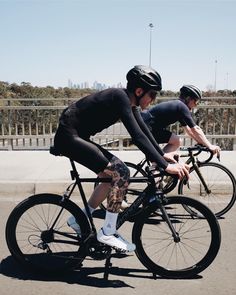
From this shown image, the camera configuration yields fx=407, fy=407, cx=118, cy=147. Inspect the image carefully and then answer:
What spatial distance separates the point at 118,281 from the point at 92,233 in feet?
1.64

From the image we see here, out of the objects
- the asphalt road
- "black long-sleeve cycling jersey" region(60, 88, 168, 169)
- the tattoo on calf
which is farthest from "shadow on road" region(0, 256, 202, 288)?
"black long-sleeve cycling jersey" region(60, 88, 168, 169)

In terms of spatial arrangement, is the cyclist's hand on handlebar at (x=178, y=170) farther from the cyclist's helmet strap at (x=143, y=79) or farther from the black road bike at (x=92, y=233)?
the cyclist's helmet strap at (x=143, y=79)

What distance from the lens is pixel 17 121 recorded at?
1096 cm

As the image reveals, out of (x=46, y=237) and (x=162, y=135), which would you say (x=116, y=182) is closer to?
(x=46, y=237)

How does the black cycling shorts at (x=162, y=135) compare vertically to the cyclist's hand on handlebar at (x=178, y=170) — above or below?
below

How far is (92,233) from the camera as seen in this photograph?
3.72m

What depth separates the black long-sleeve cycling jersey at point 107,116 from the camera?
3410mm

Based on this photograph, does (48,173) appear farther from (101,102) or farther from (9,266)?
(101,102)

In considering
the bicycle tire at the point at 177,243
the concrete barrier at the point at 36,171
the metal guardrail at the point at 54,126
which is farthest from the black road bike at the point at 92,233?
the metal guardrail at the point at 54,126

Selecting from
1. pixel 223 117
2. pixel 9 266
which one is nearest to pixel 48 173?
pixel 9 266

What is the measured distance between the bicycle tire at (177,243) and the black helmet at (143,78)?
1014 millimetres

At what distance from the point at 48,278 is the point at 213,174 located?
10.1 feet

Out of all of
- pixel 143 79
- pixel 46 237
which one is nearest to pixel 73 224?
pixel 46 237

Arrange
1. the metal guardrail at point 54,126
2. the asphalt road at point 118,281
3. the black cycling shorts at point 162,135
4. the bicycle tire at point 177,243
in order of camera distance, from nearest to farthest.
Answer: the asphalt road at point 118,281 → the bicycle tire at point 177,243 → the black cycling shorts at point 162,135 → the metal guardrail at point 54,126
